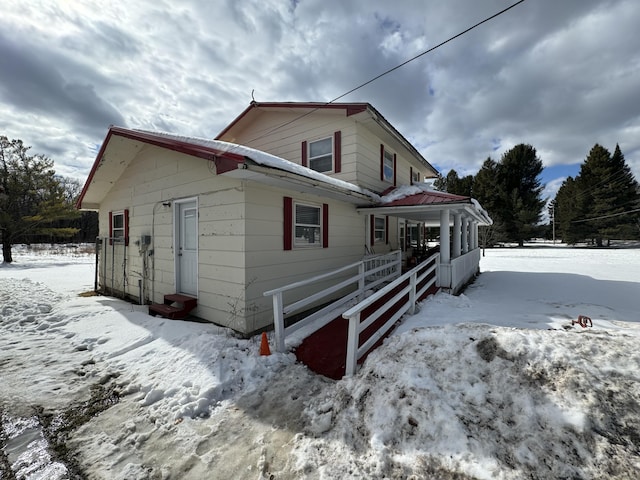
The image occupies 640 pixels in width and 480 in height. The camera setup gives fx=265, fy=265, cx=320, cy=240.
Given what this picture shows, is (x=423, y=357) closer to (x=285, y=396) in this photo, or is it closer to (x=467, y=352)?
(x=467, y=352)

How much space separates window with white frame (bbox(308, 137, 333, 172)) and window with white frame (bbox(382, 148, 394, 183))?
2.39m

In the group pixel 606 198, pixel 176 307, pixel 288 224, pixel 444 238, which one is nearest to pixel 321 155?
pixel 288 224

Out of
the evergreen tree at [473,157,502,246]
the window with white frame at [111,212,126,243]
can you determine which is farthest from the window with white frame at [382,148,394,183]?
the evergreen tree at [473,157,502,246]

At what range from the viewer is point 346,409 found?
2902 millimetres

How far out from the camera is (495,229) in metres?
31.8

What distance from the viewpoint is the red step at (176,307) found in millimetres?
5762

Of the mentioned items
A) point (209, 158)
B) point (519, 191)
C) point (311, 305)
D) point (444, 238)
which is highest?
point (519, 191)

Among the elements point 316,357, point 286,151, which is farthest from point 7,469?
point 286,151

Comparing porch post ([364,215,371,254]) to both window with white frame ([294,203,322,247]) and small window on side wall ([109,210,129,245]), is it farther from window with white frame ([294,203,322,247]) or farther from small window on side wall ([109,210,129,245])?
small window on side wall ([109,210,129,245])

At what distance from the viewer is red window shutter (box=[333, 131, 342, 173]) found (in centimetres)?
871

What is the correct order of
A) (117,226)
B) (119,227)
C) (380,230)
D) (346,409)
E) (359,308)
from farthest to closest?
(380,230)
(117,226)
(119,227)
(359,308)
(346,409)

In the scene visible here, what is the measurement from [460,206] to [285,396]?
6460 mm

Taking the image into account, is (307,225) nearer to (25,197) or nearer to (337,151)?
(337,151)

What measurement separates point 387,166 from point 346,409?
373 inches
